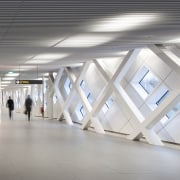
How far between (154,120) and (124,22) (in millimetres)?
5916

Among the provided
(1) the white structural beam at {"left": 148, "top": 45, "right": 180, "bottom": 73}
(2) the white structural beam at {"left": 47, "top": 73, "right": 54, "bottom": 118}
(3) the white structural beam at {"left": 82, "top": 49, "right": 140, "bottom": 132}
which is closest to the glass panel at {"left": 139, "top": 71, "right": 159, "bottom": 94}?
(3) the white structural beam at {"left": 82, "top": 49, "right": 140, "bottom": 132}

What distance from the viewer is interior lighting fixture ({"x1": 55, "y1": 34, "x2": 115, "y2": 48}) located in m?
12.6

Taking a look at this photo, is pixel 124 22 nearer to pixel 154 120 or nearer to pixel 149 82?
pixel 154 120

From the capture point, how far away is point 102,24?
10.4 meters

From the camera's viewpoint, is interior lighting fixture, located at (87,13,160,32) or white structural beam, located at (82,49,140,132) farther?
white structural beam, located at (82,49,140,132)

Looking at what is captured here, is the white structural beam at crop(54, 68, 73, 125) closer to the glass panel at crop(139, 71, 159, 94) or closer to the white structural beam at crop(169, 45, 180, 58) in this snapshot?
the glass panel at crop(139, 71, 159, 94)

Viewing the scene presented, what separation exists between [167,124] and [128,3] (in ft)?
31.1

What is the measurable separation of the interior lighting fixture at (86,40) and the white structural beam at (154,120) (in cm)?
294

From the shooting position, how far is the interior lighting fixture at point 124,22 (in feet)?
30.8

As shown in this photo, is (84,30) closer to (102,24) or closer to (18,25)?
(102,24)

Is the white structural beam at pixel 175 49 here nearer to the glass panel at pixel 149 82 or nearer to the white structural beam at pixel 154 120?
the white structural beam at pixel 154 120

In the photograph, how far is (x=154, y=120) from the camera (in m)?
15.2

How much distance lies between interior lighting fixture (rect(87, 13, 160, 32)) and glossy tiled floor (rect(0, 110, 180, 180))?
353cm

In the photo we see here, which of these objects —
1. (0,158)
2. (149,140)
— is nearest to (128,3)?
(0,158)
